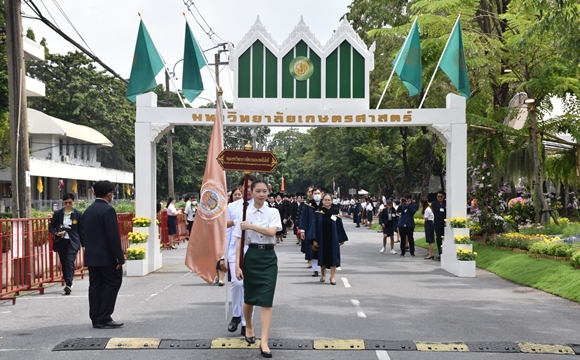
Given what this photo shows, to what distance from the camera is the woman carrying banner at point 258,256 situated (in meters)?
7.89

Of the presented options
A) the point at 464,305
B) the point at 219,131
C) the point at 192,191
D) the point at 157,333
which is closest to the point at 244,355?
the point at 157,333

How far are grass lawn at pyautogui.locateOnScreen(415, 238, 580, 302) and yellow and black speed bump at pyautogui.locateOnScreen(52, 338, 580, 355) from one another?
4.59 meters

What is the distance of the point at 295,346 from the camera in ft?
26.5

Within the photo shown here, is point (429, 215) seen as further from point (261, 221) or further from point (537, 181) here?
point (261, 221)

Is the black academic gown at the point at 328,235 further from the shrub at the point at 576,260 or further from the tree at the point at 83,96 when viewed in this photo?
the tree at the point at 83,96

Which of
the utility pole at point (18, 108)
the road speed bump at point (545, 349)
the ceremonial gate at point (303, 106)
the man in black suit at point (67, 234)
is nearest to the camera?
the road speed bump at point (545, 349)

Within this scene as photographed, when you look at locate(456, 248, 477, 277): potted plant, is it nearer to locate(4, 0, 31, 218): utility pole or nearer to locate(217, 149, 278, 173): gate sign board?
locate(217, 149, 278, 173): gate sign board

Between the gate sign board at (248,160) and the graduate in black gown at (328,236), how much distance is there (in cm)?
646

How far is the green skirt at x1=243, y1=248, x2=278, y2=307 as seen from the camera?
7.87 metres

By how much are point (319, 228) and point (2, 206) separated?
104ft

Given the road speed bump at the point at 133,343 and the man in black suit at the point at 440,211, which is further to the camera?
the man in black suit at the point at 440,211

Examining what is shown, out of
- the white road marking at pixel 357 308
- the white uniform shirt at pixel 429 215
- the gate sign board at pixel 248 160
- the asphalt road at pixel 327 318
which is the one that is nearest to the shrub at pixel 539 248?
the asphalt road at pixel 327 318

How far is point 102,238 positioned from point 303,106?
9464 millimetres

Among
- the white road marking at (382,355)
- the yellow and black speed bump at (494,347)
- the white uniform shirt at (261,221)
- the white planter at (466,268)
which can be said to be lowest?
the white planter at (466,268)
